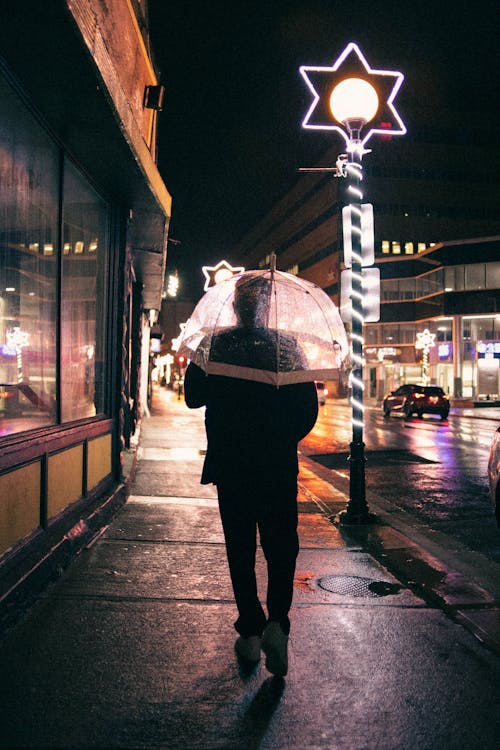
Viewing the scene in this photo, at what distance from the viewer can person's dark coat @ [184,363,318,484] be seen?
11.6 ft

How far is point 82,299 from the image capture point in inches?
279

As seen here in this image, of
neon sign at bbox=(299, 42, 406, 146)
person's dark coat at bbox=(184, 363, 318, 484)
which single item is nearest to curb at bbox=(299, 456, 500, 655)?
person's dark coat at bbox=(184, 363, 318, 484)

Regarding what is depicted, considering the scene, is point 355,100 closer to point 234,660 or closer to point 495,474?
point 495,474

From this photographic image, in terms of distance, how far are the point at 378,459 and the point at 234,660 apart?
10647 millimetres

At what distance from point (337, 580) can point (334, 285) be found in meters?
67.7

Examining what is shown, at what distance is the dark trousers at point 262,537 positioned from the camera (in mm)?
3555

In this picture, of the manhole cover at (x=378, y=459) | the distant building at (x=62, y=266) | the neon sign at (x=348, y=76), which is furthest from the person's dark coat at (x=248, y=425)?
the manhole cover at (x=378, y=459)

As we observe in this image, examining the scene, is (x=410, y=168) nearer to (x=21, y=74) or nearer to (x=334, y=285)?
(x=334, y=285)

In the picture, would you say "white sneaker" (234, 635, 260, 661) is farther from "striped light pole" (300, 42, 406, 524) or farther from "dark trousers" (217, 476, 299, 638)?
"striped light pole" (300, 42, 406, 524)

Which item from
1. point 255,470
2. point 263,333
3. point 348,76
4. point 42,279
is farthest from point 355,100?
point 255,470

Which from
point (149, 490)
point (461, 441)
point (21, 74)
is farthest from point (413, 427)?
point (21, 74)

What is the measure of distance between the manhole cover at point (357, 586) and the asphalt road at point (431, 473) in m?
1.62

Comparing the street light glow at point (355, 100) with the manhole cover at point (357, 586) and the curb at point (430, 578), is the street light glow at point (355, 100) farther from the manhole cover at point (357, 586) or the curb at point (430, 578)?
the manhole cover at point (357, 586)

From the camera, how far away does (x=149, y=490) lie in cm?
940
